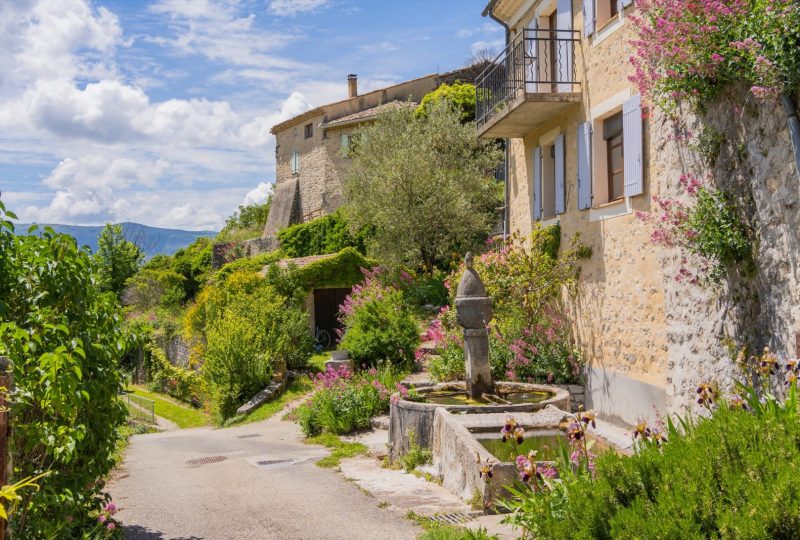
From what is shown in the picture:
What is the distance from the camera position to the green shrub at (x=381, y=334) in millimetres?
18156

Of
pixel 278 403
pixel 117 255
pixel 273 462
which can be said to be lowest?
pixel 278 403

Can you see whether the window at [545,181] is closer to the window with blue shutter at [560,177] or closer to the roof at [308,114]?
the window with blue shutter at [560,177]

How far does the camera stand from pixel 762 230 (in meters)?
6.60

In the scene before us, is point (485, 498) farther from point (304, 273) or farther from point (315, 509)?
point (304, 273)

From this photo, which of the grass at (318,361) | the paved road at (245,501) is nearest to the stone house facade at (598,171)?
the paved road at (245,501)

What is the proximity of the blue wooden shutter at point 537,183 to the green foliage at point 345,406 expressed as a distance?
467 cm

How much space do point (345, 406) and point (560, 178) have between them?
6.00 metres

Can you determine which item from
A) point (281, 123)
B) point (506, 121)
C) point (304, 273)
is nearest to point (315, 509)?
point (506, 121)

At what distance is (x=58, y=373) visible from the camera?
4.64 m

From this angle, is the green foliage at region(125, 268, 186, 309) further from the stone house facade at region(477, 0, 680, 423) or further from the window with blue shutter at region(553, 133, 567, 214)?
the window with blue shutter at region(553, 133, 567, 214)

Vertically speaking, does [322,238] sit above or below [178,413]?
above

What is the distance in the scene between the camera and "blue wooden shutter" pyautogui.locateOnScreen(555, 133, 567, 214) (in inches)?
539

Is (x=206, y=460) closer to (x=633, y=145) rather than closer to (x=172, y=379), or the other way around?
(x=633, y=145)

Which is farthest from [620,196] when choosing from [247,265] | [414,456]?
[247,265]
